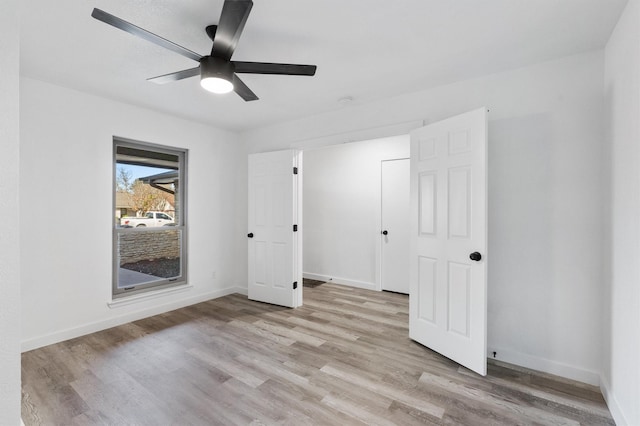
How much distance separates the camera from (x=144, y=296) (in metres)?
3.68

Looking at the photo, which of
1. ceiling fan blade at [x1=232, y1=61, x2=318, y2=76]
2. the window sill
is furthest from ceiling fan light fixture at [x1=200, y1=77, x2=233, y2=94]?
the window sill

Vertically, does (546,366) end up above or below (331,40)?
below


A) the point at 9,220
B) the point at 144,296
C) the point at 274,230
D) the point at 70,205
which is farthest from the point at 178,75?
the point at 144,296

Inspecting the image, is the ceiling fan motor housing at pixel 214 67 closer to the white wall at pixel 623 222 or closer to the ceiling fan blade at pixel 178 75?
the ceiling fan blade at pixel 178 75

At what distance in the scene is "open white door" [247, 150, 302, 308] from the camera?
13.3 feet

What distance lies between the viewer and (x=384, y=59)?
8.11ft

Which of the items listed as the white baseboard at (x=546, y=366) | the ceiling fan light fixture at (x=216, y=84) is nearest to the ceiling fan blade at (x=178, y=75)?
the ceiling fan light fixture at (x=216, y=84)

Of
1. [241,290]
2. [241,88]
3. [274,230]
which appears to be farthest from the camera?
[241,290]

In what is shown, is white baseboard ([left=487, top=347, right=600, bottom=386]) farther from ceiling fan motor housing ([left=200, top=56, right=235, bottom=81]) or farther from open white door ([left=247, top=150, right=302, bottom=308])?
ceiling fan motor housing ([left=200, top=56, right=235, bottom=81])

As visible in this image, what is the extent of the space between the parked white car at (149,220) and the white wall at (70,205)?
264 mm

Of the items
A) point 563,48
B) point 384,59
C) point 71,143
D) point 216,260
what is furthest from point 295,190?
point 563,48

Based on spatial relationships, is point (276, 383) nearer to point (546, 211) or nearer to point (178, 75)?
point (178, 75)

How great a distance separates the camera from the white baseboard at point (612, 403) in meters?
1.78

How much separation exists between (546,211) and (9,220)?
10.8 ft
